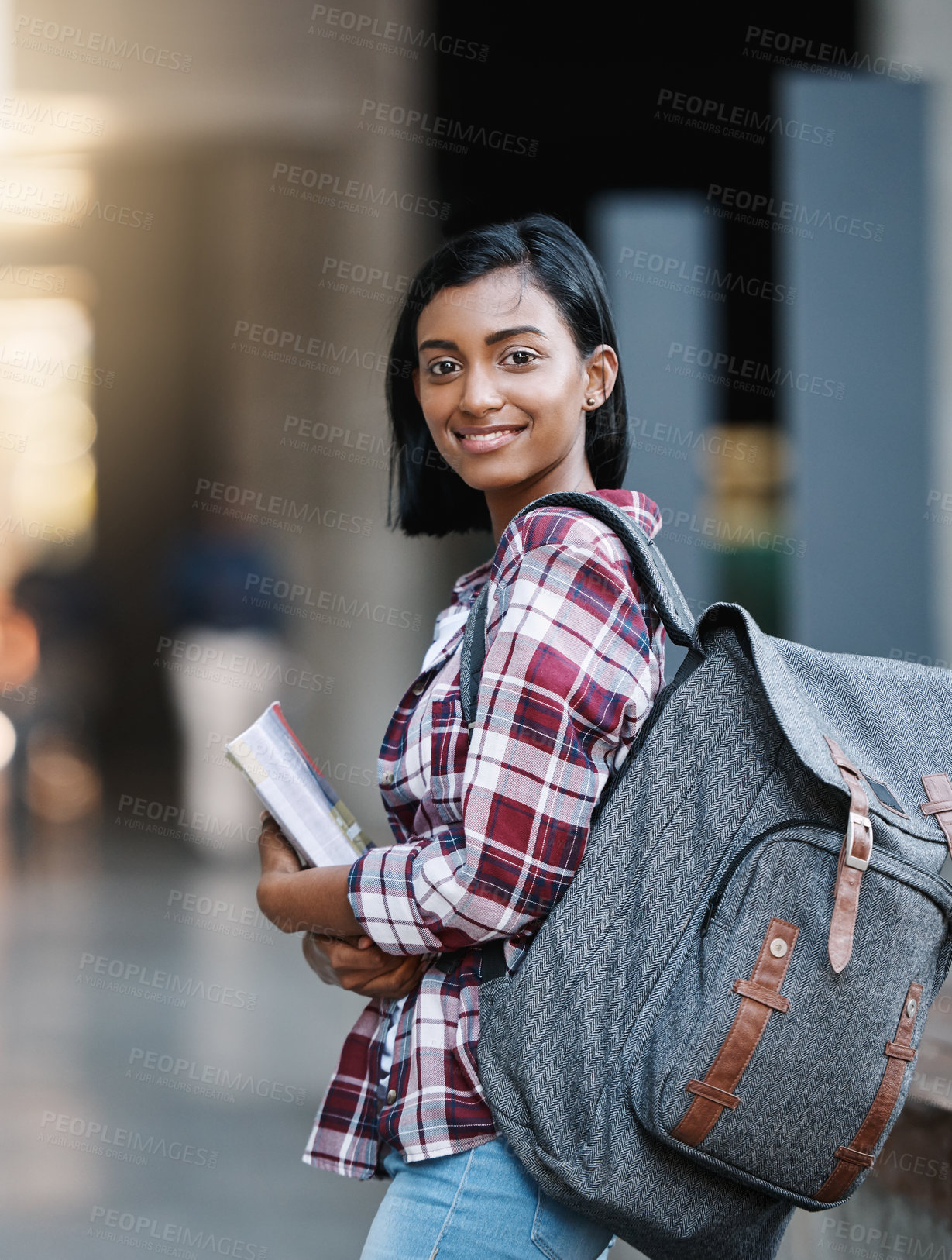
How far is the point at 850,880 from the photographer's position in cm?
111

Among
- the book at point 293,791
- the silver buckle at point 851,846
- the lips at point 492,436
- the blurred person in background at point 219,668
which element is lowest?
the blurred person in background at point 219,668

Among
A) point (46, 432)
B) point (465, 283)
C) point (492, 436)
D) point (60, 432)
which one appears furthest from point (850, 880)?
point (46, 432)

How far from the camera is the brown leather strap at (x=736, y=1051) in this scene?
1104 millimetres

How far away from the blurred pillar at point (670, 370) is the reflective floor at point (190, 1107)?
2.34 metres

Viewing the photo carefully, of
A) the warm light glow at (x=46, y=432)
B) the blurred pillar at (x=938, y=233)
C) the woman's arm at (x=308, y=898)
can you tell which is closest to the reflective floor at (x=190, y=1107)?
the woman's arm at (x=308, y=898)

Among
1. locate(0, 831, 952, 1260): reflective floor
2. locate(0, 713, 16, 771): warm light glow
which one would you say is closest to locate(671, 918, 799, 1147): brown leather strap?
locate(0, 831, 952, 1260): reflective floor

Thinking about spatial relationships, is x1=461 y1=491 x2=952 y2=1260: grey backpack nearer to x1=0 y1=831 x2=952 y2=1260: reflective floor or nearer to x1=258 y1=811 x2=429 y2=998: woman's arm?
x1=258 y1=811 x2=429 y2=998: woman's arm

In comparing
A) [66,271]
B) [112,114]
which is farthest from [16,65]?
[66,271]

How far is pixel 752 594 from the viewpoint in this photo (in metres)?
6.04

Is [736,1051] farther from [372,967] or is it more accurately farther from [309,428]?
[309,428]

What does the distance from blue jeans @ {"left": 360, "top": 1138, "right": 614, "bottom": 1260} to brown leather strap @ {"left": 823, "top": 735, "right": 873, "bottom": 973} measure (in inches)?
15.8

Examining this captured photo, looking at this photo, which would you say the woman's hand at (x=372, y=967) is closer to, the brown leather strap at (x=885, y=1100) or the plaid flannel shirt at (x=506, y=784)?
the plaid flannel shirt at (x=506, y=784)

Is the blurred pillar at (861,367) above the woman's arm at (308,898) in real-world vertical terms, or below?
above

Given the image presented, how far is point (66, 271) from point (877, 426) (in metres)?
8.64
